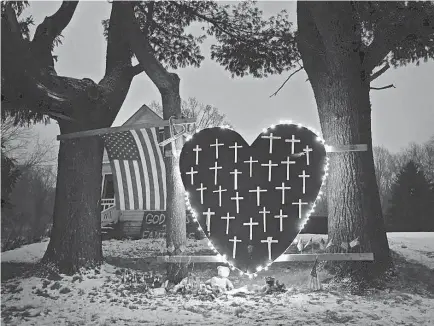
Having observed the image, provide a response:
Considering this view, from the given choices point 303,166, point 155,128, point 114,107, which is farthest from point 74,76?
point 303,166

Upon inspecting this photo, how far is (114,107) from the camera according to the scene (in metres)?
4.11

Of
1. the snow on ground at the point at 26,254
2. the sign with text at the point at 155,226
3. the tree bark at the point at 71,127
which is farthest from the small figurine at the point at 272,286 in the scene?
the sign with text at the point at 155,226

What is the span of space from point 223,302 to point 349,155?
1.67 m

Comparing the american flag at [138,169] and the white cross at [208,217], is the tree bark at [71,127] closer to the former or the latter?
the american flag at [138,169]

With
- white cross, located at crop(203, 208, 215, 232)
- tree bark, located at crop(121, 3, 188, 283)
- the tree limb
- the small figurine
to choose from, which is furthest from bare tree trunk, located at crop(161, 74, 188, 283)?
the tree limb

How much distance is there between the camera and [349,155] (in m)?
3.21

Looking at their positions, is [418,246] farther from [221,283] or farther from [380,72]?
[221,283]

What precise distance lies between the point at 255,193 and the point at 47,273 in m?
2.32

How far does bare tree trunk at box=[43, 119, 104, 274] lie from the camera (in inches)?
146

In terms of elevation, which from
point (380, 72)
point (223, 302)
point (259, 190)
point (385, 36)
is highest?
point (385, 36)

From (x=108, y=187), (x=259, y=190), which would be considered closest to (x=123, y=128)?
(x=259, y=190)

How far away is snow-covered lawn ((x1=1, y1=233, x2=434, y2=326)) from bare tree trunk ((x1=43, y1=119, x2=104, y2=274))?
0.52 ft

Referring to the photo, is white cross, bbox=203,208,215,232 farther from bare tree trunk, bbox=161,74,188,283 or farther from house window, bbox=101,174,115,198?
house window, bbox=101,174,115,198

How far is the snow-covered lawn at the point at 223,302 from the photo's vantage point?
288 cm
